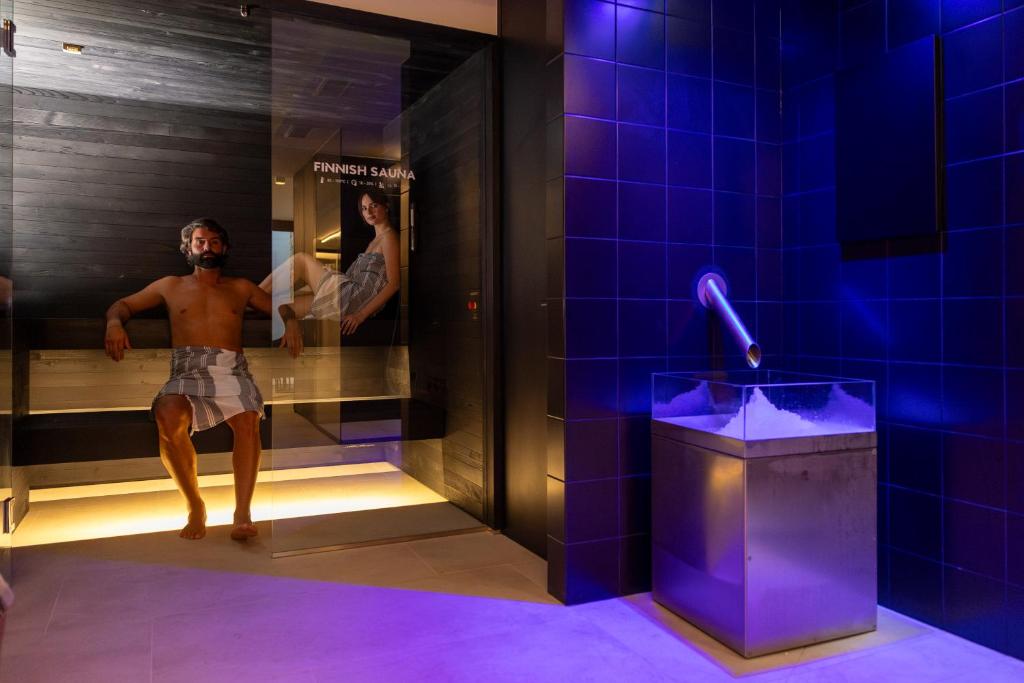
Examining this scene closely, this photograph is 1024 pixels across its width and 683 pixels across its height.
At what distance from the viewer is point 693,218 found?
A: 2.58 meters

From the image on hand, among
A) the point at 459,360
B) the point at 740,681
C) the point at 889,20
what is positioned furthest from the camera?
the point at 459,360

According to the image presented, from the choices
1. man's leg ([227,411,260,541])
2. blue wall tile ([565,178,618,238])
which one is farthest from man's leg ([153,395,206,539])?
blue wall tile ([565,178,618,238])

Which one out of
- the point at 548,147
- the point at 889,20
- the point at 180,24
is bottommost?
the point at 548,147

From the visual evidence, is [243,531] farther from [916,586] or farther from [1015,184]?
[1015,184]

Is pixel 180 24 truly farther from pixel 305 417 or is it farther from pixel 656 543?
pixel 656 543

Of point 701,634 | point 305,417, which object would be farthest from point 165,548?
point 701,634

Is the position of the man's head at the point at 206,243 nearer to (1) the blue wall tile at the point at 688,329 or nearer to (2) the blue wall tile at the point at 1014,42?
(1) the blue wall tile at the point at 688,329

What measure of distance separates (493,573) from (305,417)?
1.07 meters

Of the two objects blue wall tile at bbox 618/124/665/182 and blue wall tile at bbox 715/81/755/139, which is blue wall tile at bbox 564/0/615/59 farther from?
blue wall tile at bbox 715/81/755/139

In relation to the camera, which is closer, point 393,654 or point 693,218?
point 393,654

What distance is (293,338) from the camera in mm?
3127

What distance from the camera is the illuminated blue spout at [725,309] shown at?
2412 mm

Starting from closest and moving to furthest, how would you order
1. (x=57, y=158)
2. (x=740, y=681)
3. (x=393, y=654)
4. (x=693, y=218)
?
1. (x=740, y=681)
2. (x=393, y=654)
3. (x=693, y=218)
4. (x=57, y=158)

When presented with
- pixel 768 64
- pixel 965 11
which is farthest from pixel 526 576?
pixel 965 11
